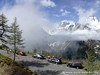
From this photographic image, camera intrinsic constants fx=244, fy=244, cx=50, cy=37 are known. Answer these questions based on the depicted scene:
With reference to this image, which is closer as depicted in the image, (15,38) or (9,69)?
(9,69)

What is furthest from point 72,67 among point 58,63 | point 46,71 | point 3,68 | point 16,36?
point 3,68

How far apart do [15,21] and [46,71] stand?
19.9 meters

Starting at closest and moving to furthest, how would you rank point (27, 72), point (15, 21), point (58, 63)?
1. point (27, 72)
2. point (15, 21)
3. point (58, 63)

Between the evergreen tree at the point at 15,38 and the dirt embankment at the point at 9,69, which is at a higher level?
the evergreen tree at the point at 15,38

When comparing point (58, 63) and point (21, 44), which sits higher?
point (21, 44)

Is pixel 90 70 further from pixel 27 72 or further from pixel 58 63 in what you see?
pixel 58 63

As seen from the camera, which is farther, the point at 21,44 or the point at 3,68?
the point at 21,44

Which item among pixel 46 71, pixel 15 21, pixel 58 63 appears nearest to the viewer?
pixel 46 71

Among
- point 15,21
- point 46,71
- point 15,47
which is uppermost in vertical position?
point 15,21

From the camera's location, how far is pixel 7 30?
54.8 metres

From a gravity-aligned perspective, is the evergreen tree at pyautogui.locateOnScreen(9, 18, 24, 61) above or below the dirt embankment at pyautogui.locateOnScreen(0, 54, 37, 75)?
above

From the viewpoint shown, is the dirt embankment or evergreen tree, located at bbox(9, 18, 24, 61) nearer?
the dirt embankment

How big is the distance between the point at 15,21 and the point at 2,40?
22703 mm

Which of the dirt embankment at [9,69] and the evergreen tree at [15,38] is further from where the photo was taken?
the evergreen tree at [15,38]
